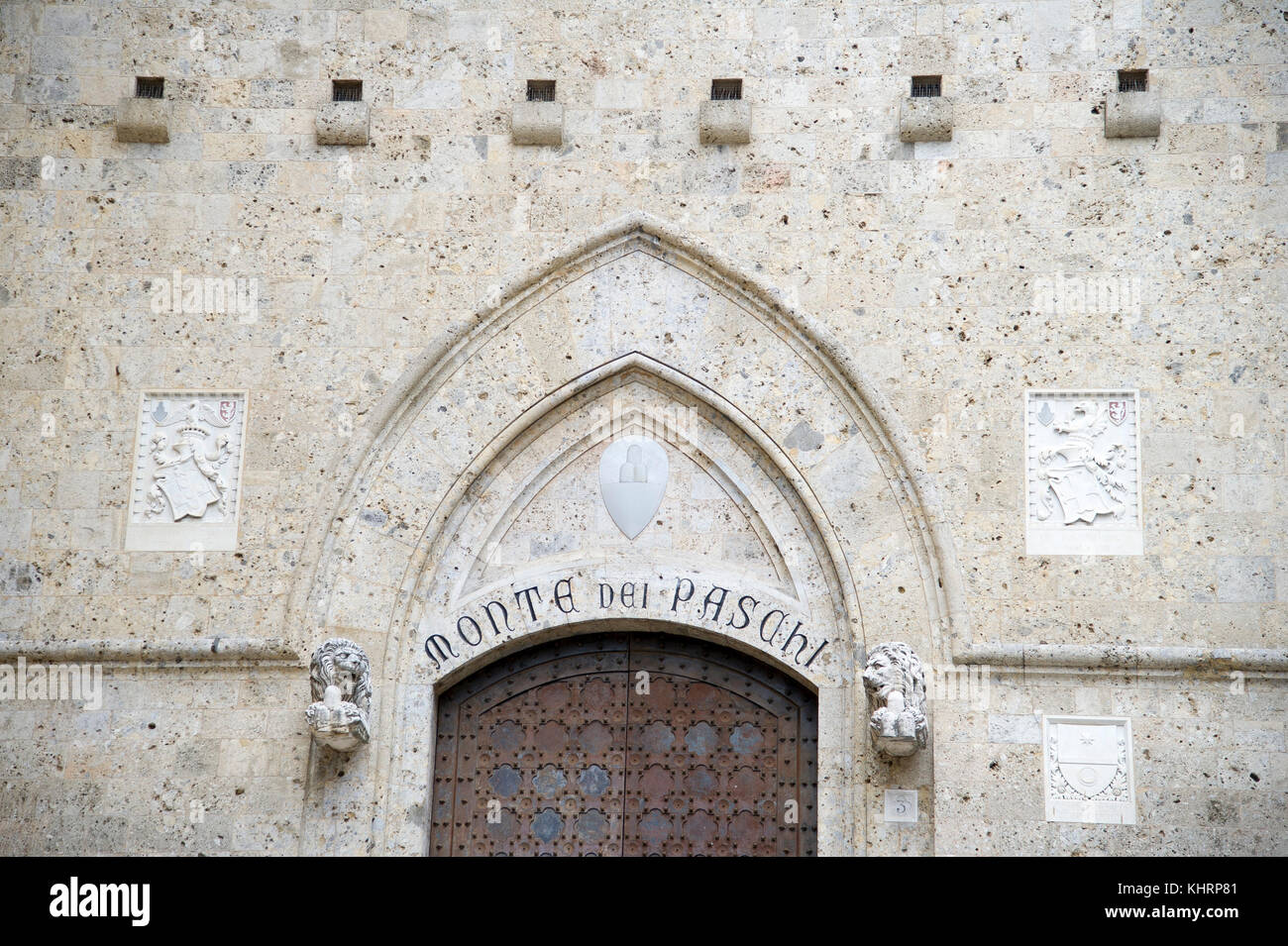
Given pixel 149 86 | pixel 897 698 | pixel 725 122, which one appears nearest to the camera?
pixel 897 698

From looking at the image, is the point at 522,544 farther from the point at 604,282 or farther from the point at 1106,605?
the point at 1106,605

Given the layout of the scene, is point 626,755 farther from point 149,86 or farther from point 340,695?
point 149,86

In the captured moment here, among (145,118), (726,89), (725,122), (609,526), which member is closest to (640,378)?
(609,526)

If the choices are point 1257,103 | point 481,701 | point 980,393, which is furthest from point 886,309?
point 481,701

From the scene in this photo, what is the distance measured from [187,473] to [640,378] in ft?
8.99

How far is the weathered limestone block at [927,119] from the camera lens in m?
12.6

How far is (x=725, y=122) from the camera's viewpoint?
41.8 feet

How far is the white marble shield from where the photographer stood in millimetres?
12438

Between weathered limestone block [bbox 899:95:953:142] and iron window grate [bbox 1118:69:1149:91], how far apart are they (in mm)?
1028

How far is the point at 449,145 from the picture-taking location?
12.9 meters

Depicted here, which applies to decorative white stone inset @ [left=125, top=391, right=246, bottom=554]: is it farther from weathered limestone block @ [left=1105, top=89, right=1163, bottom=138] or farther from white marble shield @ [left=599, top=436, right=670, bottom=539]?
weathered limestone block @ [left=1105, top=89, right=1163, bottom=138]
